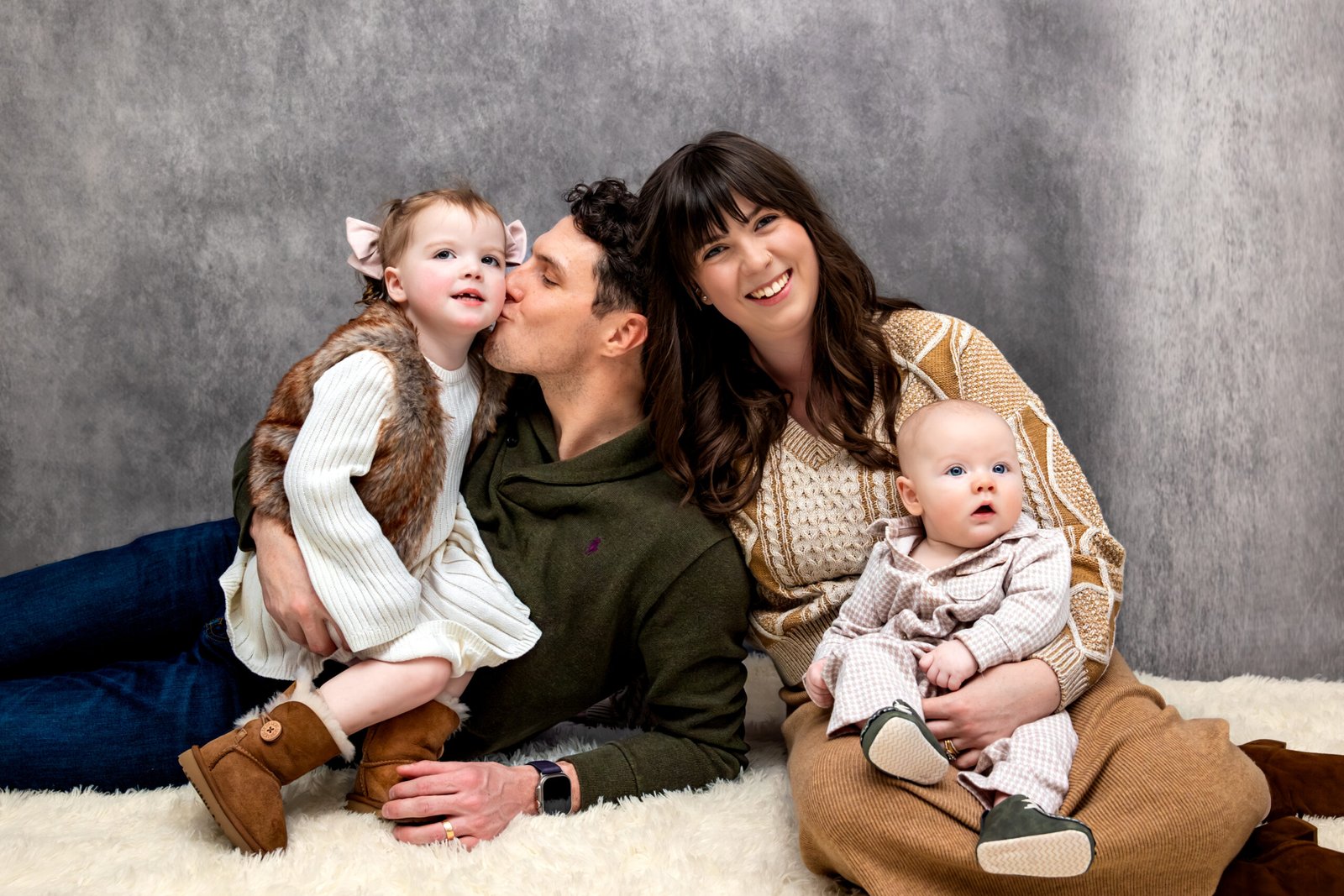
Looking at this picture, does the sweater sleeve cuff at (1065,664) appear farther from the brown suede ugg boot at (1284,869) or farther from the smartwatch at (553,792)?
the smartwatch at (553,792)

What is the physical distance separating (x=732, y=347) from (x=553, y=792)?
1031mm

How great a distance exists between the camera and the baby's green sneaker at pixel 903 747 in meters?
1.61

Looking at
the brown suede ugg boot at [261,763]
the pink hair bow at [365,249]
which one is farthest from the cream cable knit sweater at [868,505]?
the brown suede ugg boot at [261,763]

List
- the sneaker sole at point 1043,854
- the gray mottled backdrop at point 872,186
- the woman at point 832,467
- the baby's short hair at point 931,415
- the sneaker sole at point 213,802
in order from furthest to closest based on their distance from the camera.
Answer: the gray mottled backdrop at point 872,186 → the baby's short hair at point 931,415 → the sneaker sole at point 213,802 → the woman at point 832,467 → the sneaker sole at point 1043,854

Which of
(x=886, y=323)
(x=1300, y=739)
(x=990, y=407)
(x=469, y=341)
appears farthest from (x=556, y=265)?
(x=1300, y=739)

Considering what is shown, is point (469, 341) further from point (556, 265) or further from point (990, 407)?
point (990, 407)

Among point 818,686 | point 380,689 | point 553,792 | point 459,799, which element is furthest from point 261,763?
point 818,686

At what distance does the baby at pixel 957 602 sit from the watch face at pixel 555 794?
0.52 metres

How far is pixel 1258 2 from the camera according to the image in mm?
2805

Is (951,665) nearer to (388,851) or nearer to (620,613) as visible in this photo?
(620,613)

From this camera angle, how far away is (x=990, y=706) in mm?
1815

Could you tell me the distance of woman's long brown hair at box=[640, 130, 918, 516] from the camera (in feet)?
7.13

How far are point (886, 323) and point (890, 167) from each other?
2.85 feet

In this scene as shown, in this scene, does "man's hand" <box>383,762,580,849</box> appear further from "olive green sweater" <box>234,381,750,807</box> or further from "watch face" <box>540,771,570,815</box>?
"olive green sweater" <box>234,381,750,807</box>
